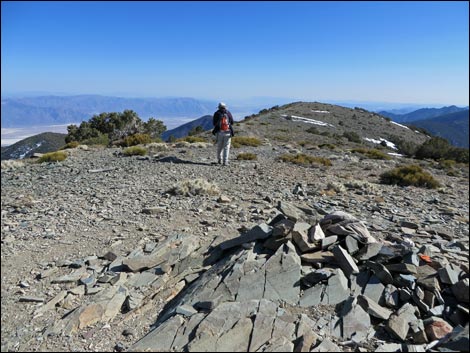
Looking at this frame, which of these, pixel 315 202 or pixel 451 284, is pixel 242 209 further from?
pixel 451 284

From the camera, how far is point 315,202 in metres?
10.2

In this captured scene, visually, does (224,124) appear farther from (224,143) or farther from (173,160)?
(173,160)

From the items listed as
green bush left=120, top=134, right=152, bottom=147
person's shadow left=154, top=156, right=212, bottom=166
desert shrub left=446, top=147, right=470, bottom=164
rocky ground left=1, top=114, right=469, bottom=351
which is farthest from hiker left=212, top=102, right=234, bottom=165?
desert shrub left=446, top=147, right=470, bottom=164

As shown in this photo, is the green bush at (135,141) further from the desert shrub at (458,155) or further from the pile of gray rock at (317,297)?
the desert shrub at (458,155)

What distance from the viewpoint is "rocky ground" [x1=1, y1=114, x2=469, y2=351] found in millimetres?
4305

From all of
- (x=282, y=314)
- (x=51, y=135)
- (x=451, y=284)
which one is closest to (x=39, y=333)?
(x=282, y=314)

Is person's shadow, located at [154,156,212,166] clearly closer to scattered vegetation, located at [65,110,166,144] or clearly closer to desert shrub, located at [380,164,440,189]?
desert shrub, located at [380,164,440,189]

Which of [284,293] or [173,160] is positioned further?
[173,160]

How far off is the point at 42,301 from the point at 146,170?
Answer: 28.8 ft

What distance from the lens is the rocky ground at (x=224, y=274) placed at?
4.30 metres

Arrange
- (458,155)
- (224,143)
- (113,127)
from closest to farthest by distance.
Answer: (224,143)
(458,155)
(113,127)

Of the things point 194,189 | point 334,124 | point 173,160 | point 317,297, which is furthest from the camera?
point 334,124

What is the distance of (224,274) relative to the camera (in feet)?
17.7

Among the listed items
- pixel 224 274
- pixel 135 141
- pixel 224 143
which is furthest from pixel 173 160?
pixel 224 274
